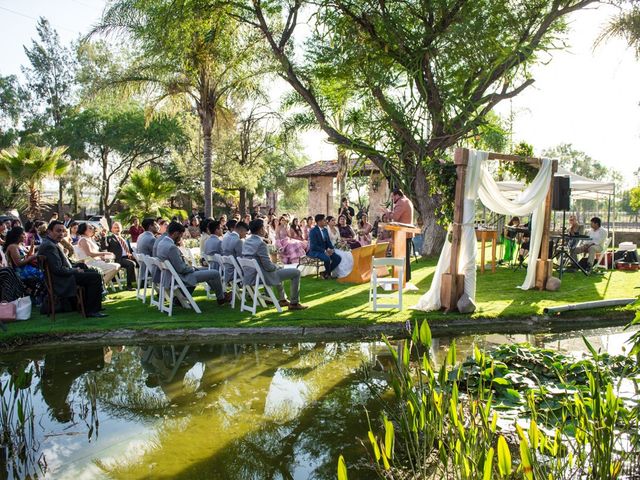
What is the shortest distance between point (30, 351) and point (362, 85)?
11.7m

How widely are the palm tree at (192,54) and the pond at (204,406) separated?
1028cm

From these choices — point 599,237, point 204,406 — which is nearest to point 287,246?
point 599,237

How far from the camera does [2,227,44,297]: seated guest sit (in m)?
9.12

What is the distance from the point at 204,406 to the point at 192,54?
43.3 feet

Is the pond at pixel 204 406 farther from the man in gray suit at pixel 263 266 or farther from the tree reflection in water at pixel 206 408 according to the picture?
the man in gray suit at pixel 263 266

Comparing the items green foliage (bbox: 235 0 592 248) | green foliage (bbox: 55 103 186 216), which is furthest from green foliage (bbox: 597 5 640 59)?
green foliage (bbox: 55 103 186 216)

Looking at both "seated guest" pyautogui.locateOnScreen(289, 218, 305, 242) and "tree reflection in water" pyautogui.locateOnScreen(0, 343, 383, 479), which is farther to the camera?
"seated guest" pyautogui.locateOnScreen(289, 218, 305, 242)

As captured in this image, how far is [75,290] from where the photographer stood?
8.72m

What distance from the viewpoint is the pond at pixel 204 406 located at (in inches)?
162

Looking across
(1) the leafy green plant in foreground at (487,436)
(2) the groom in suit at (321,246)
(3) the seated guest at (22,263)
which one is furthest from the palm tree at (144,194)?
(1) the leafy green plant in foreground at (487,436)

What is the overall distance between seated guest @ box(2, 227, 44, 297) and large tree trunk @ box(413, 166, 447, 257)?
11127mm

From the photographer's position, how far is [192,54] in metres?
16.1

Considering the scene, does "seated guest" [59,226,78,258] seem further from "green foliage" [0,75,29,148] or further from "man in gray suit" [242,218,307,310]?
"green foliage" [0,75,29,148]

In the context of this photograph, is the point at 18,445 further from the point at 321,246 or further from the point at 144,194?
the point at 144,194
